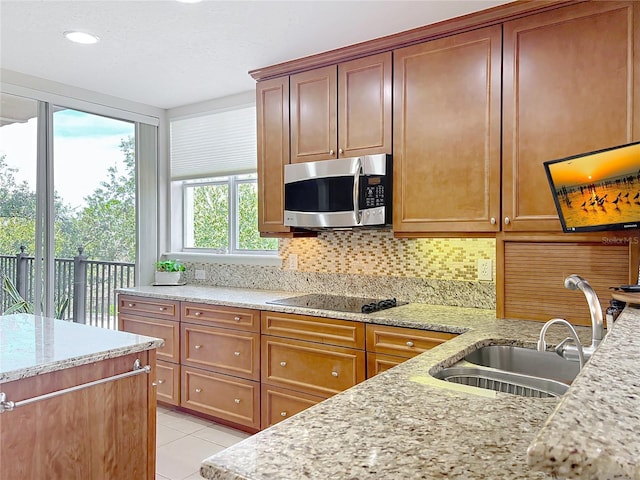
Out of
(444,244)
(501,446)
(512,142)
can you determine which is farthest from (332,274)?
(501,446)

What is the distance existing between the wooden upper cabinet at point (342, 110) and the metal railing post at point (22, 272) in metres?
2.17

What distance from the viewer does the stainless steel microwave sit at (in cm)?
285

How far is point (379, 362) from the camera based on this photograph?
2.59 meters

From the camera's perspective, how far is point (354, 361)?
268cm

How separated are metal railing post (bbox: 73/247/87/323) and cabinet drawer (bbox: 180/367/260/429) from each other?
1164 millimetres

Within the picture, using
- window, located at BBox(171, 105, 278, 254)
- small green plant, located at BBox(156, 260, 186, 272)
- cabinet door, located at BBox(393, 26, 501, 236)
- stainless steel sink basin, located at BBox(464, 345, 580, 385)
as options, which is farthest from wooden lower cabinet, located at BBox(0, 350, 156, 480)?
small green plant, located at BBox(156, 260, 186, 272)

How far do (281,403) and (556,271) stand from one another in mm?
Answer: 1785

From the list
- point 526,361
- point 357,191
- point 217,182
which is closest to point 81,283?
point 217,182

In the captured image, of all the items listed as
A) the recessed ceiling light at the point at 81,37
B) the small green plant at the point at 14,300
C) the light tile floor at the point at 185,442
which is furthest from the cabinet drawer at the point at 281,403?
the recessed ceiling light at the point at 81,37

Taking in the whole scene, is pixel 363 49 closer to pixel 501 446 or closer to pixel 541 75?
pixel 541 75

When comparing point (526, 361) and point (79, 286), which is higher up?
point (79, 286)

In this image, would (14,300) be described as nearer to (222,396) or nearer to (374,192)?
(222,396)

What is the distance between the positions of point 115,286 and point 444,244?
9.64ft

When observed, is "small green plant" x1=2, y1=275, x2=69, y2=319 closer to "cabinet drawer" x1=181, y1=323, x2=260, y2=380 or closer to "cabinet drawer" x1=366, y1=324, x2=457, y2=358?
"cabinet drawer" x1=181, y1=323, x2=260, y2=380
